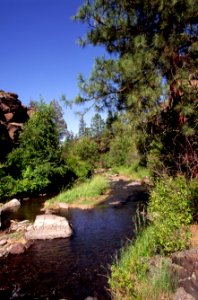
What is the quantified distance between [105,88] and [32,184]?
13171 mm

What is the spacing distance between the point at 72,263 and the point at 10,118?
2850cm

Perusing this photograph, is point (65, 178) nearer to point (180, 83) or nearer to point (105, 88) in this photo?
point (105, 88)

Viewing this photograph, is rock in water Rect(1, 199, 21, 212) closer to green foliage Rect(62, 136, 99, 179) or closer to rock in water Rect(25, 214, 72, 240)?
rock in water Rect(25, 214, 72, 240)

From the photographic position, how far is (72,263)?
11.5 metres

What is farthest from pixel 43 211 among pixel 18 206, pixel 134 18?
pixel 134 18

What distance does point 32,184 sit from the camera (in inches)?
1062

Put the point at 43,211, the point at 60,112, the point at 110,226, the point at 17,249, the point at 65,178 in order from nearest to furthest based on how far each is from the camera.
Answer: the point at 17,249 → the point at 110,226 → the point at 43,211 → the point at 65,178 → the point at 60,112

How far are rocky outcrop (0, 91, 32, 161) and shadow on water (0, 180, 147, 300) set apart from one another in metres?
13.6

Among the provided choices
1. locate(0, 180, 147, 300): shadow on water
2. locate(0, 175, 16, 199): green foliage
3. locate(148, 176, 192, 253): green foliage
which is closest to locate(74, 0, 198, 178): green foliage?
locate(148, 176, 192, 253): green foliage

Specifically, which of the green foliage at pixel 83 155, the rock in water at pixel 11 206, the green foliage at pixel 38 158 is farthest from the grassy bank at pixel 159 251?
the green foliage at pixel 83 155

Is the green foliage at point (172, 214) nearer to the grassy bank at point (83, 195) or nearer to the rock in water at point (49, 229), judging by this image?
the rock in water at point (49, 229)

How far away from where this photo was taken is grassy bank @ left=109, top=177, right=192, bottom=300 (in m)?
6.98

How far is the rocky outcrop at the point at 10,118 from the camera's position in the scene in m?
30.2

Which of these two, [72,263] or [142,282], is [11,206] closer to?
[72,263]
